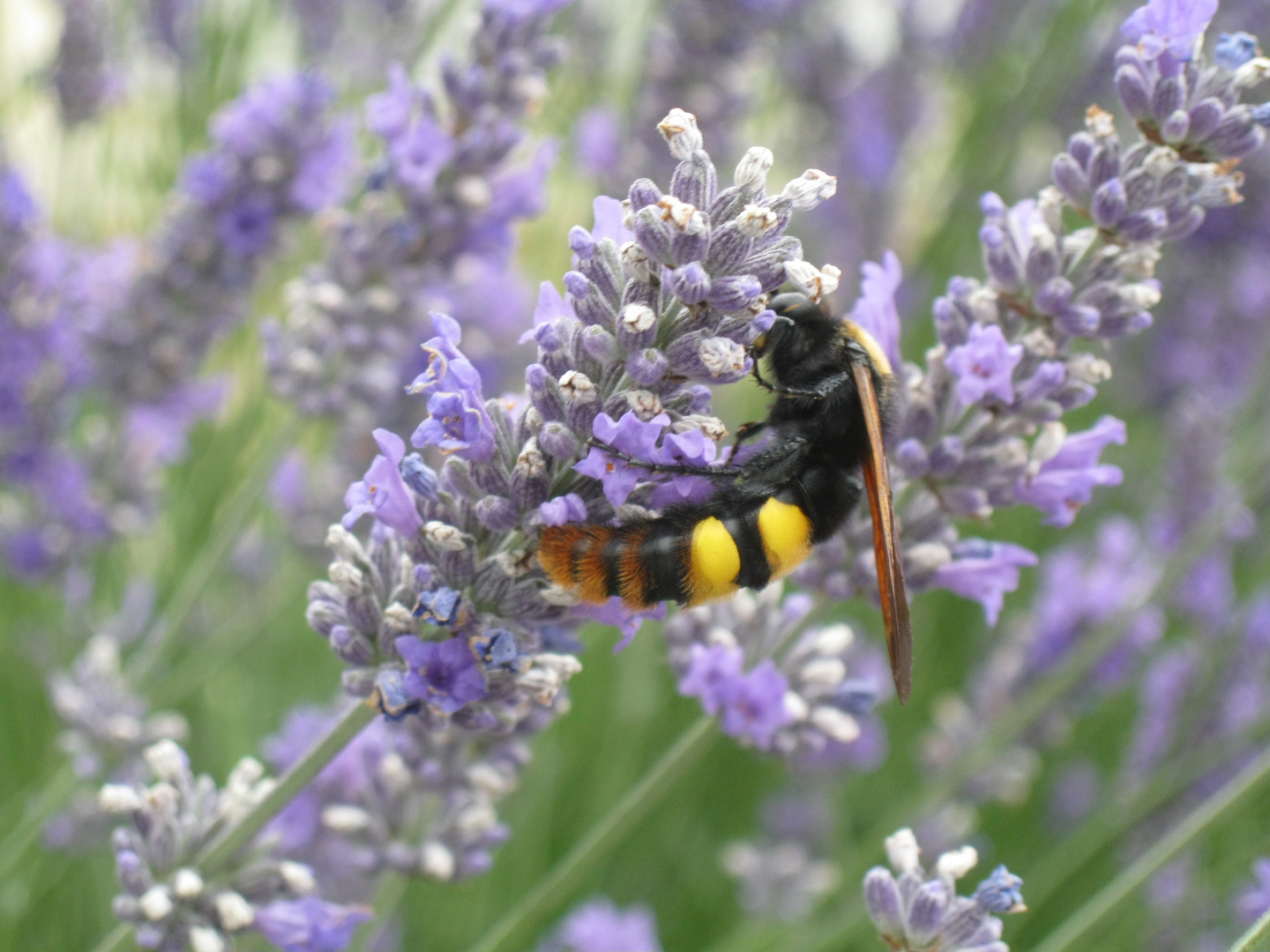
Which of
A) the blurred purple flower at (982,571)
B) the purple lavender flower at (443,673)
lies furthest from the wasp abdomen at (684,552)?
the blurred purple flower at (982,571)

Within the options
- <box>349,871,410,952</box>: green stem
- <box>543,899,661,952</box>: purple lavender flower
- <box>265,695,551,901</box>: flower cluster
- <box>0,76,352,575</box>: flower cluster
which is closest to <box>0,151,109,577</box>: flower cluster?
<box>0,76,352,575</box>: flower cluster

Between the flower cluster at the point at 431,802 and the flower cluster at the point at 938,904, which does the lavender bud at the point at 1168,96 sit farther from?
the flower cluster at the point at 431,802

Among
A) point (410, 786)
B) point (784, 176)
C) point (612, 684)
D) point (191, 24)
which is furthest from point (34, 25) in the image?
point (410, 786)

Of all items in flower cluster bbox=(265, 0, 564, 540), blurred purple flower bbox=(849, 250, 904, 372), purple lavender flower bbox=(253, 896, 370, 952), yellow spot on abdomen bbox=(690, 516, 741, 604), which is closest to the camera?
yellow spot on abdomen bbox=(690, 516, 741, 604)

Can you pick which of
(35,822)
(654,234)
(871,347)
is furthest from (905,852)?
(35,822)

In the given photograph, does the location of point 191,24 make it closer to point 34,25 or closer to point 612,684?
point 612,684

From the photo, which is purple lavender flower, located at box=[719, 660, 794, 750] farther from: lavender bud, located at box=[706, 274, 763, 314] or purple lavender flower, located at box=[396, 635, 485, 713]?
lavender bud, located at box=[706, 274, 763, 314]
